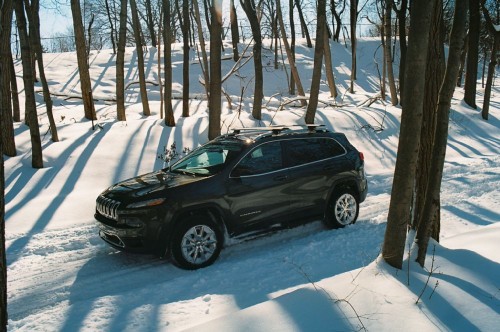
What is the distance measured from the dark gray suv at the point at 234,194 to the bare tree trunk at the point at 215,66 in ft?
15.6

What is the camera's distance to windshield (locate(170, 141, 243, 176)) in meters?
6.19

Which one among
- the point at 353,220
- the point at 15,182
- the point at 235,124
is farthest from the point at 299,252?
the point at 235,124

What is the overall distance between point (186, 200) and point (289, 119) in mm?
11064

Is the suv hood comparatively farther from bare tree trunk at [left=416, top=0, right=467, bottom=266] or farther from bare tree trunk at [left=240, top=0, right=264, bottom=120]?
bare tree trunk at [left=240, top=0, right=264, bottom=120]

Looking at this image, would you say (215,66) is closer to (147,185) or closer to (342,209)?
(342,209)

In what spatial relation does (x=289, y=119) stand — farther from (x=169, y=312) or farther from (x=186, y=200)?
(x=169, y=312)

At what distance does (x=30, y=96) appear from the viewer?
1072 cm

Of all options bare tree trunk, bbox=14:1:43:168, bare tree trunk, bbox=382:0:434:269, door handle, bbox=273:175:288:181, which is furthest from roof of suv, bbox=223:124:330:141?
bare tree trunk, bbox=14:1:43:168

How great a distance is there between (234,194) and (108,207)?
164 cm

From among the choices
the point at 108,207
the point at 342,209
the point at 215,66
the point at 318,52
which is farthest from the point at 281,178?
the point at 318,52

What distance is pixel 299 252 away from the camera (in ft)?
20.1

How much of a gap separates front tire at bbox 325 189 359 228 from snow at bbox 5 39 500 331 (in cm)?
15

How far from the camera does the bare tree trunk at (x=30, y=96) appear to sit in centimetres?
1026

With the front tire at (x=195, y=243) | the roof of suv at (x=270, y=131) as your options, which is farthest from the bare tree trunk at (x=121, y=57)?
the front tire at (x=195, y=243)
